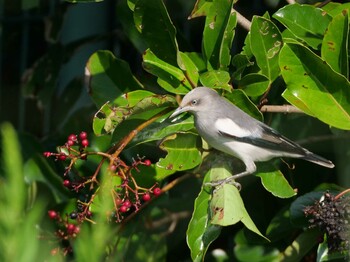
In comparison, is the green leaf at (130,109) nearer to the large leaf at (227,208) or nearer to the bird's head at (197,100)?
the bird's head at (197,100)

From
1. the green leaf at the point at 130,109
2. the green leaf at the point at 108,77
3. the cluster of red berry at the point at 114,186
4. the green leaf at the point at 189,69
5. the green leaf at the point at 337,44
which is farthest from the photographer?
the green leaf at the point at 108,77

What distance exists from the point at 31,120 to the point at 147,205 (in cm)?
167

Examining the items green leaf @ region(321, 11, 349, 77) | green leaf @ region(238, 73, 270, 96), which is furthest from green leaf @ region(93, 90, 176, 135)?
green leaf @ region(321, 11, 349, 77)

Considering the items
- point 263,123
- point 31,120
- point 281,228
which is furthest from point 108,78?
point 31,120

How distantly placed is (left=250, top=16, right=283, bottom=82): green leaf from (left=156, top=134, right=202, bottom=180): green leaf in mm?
344

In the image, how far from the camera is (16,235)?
26.1 inches

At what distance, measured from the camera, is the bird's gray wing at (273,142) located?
2.45 meters

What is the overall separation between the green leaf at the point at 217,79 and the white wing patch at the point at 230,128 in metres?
0.19

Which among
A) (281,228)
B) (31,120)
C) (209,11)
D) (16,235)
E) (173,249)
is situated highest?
(16,235)

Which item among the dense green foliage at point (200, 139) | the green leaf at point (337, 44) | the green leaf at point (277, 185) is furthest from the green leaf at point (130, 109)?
the green leaf at point (337, 44)

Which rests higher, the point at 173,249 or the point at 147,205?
the point at 147,205

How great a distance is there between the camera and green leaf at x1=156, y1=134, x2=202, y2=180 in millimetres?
2391

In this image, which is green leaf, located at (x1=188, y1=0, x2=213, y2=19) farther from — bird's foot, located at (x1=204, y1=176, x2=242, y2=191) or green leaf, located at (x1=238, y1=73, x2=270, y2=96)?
bird's foot, located at (x1=204, y1=176, x2=242, y2=191)

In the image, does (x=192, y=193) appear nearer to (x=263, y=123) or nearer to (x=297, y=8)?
(x=263, y=123)
